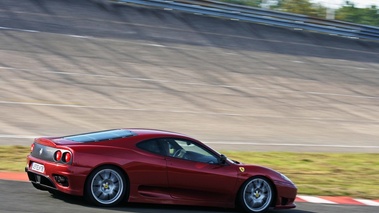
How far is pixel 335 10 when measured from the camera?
36.5m

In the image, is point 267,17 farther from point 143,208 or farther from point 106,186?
point 106,186

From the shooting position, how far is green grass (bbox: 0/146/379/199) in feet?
40.2

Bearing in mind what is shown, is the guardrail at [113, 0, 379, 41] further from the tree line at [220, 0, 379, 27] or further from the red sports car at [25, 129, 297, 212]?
the red sports car at [25, 129, 297, 212]

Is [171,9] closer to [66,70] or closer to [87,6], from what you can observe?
[87,6]

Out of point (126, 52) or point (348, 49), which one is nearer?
point (126, 52)

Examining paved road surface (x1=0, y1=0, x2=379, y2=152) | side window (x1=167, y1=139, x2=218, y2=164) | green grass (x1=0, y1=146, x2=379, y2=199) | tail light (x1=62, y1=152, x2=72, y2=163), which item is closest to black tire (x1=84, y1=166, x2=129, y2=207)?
tail light (x1=62, y1=152, x2=72, y2=163)

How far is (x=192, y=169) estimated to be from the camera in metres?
8.90

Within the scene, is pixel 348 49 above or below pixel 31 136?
above

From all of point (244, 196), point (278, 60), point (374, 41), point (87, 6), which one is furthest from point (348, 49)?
point (244, 196)

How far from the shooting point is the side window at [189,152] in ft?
29.3

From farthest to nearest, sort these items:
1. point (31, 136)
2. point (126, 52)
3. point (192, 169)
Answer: point (126, 52) → point (31, 136) → point (192, 169)

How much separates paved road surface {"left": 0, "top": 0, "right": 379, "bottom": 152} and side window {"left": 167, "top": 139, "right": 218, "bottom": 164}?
655cm

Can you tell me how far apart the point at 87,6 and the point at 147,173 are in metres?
22.3

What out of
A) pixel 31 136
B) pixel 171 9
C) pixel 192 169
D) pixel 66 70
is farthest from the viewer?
pixel 171 9
